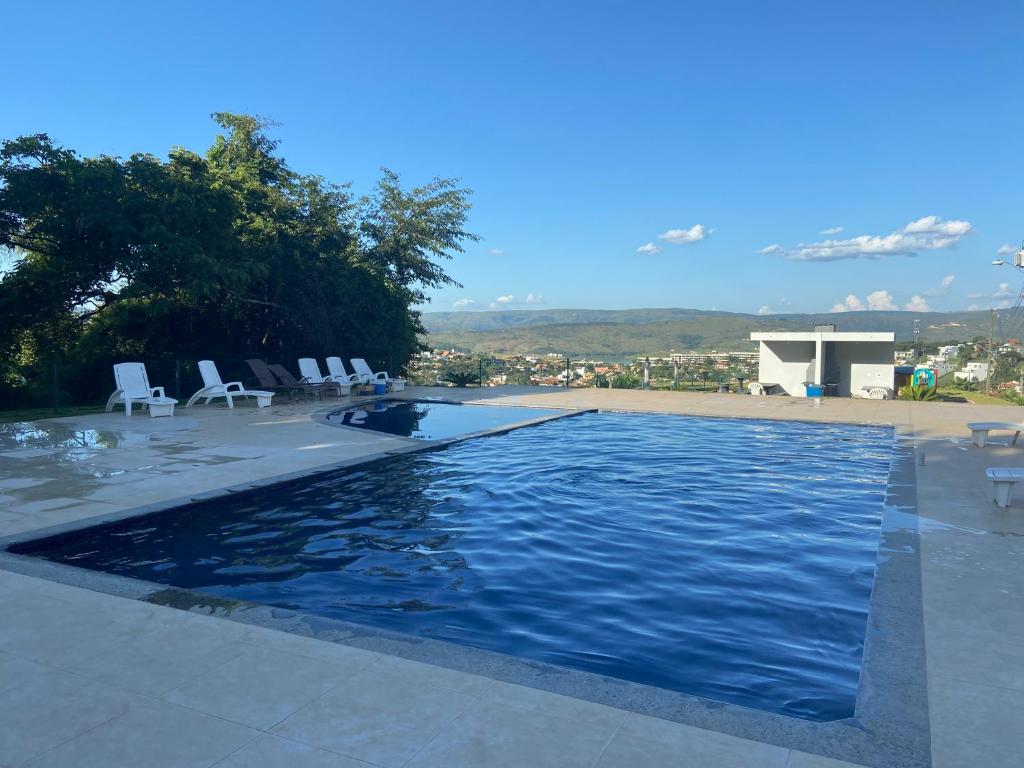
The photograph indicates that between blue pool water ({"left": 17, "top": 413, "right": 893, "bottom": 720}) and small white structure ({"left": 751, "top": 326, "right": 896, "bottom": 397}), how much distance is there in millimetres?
12076

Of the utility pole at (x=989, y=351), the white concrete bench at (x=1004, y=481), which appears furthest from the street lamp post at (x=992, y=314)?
the white concrete bench at (x=1004, y=481)

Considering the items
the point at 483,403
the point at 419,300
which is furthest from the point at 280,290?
the point at 483,403

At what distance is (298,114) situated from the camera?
1795 centimetres

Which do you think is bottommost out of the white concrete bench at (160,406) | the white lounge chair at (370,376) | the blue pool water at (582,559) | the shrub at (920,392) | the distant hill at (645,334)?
the blue pool water at (582,559)

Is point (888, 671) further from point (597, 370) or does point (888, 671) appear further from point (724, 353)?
point (724, 353)

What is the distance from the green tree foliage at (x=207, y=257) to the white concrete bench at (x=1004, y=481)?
12336mm

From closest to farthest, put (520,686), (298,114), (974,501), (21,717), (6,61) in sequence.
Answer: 1. (21,717)
2. (520,686)
3. (974,501)
4. (6,61)
5. (298,114)

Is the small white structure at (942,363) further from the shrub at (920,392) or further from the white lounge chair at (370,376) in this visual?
the white lounge chair at (370,376)

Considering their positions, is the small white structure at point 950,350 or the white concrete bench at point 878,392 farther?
the small white structure at point 950,350

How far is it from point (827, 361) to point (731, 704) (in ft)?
65.1

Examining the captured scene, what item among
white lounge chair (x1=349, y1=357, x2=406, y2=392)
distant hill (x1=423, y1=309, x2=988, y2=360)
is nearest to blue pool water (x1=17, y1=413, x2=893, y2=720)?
white lounge chair (x1=349, y1=357, x2=406, y2=392)

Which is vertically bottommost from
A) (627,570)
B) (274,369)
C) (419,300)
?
(627,570)

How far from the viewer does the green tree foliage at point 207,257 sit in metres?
12.2

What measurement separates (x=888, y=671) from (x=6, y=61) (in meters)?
17.1
